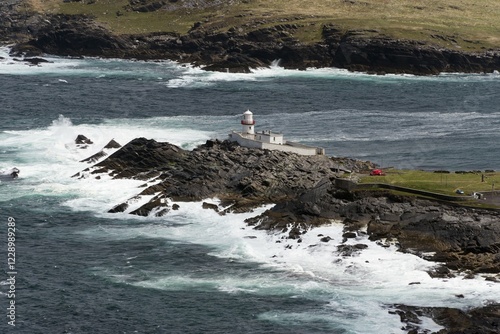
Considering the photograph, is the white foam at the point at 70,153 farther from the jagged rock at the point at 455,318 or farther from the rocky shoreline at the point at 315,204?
the jagged rock at the point at 455,318

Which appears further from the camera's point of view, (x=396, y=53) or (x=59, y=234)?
(x=396, y=53)

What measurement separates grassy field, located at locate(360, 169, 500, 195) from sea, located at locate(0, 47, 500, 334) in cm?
913

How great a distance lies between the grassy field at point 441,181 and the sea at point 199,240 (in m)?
9.13

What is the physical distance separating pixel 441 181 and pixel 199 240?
69.6 feet

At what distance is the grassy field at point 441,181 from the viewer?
82250 millimetres

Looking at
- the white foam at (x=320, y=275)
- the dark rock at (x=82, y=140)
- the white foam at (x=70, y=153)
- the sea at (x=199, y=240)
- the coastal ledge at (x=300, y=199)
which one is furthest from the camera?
the dark rock at (x=82, y=140)

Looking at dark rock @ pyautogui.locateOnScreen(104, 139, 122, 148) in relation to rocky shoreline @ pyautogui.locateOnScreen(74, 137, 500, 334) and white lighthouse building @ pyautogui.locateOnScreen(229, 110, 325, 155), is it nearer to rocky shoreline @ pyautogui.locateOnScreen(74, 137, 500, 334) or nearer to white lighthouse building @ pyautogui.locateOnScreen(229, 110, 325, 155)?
rocky shoreline @ pyautogui.locateOnScreen(74, 137, 500, 334)

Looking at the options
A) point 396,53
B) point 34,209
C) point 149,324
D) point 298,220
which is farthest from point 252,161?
point 396,53

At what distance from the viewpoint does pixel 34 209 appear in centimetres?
8950

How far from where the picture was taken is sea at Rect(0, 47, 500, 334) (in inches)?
2574

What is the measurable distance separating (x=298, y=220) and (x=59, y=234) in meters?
19.6

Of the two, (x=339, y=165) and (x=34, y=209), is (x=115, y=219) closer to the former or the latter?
(x=34, y=209)

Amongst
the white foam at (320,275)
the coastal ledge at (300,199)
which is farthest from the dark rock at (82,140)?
the white foam at (320,275)

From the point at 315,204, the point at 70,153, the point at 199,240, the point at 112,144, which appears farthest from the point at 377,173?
the point at 70,153
